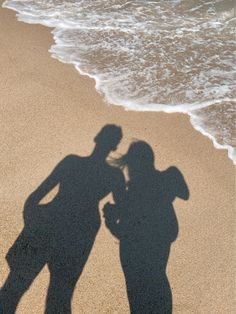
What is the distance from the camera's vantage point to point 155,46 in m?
9.60

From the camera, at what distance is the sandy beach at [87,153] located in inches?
185

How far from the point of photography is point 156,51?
9.38m

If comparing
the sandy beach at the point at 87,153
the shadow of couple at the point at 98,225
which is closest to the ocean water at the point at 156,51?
the sandy beach at the point at 87,153

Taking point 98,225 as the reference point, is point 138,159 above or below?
above

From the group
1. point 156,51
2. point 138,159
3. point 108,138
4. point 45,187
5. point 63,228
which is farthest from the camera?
point 156,51

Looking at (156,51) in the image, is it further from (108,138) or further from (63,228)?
(63,228)

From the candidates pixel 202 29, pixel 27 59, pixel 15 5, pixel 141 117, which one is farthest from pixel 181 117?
pixel 15 5

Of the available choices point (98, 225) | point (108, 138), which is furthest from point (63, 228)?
point (108, 138)

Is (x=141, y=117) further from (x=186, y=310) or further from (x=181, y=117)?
(x=186, y=310)

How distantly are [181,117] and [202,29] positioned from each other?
4.15 metres

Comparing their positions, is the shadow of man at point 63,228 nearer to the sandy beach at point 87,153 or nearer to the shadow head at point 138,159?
the sandy beach at point 87,153

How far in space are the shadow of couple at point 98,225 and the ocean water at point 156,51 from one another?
1.46 metres

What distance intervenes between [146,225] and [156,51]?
16.7 ft

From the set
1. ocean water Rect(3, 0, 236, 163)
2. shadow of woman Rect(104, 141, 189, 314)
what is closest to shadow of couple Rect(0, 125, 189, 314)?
shadow of woman Rect(104, 141, 189, 314)
